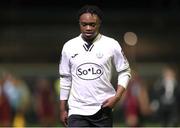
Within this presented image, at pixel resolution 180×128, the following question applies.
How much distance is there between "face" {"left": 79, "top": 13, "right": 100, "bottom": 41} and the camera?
877cm

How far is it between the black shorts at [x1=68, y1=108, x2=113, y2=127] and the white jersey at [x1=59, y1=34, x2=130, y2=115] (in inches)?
2.0

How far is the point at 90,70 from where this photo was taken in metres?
8.78

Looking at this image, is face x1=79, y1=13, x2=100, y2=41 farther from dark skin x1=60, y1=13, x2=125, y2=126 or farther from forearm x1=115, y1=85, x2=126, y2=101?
forearm x1=115, y1=85, x2=126, y2=101

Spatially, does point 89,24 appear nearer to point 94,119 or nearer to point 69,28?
point 94,119

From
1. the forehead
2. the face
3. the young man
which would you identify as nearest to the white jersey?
the young man

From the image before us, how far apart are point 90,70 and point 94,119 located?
21.7 inches

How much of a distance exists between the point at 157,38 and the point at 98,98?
77.3ft

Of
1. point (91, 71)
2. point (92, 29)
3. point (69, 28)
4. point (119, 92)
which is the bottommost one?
point (119, 92)

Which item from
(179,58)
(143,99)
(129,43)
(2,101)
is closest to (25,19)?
(129,43)

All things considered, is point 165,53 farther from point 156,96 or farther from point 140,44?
point 156,96

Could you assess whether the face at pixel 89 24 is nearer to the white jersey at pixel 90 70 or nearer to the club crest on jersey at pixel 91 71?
the white jersey at pixel 90 70

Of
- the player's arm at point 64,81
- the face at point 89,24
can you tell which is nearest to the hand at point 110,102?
the player's arm at point 64,81

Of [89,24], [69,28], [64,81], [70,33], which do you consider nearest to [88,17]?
[89,24]

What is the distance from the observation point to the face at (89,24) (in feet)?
28.8
